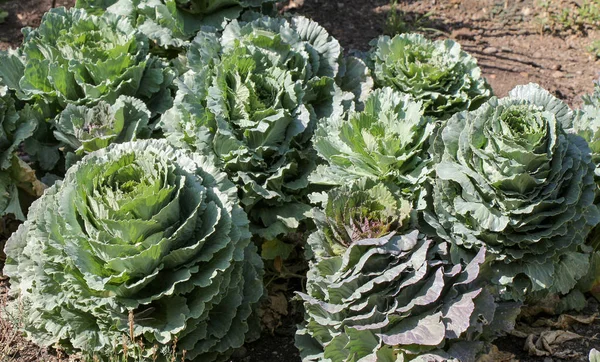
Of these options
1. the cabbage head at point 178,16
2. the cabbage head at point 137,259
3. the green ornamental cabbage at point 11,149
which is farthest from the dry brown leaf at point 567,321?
the green ornamental cabbage at point 11,149

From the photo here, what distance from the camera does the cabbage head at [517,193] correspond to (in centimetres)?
331

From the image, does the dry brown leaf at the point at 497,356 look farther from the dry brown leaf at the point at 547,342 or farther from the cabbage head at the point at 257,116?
the cabbage head at the point at 257,116

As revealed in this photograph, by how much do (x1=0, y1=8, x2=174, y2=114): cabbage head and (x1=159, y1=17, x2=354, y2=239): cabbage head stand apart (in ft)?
1.10

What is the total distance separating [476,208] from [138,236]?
1.63 m

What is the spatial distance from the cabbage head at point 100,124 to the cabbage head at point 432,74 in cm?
156

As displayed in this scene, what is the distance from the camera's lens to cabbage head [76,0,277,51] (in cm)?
460

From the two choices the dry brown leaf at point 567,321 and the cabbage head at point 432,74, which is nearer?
the dry brown leaf at point 567,321

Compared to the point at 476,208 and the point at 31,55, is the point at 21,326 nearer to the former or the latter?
the point at 31,55

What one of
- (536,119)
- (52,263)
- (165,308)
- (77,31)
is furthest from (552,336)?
(77,31)

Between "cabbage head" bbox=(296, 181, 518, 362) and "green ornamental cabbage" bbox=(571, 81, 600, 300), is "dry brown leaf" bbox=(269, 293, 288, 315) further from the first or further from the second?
"green ornamental cabbage" bbox=(571, 81, 600, 300)

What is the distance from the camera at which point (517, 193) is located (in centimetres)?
333

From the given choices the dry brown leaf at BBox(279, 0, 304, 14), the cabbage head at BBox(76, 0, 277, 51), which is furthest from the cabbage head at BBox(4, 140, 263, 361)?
the dry brown leaf at BBox(279, 0, 304, 14)

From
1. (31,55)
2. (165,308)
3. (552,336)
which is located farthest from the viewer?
(31,55)

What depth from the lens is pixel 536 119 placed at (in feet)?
11.0
